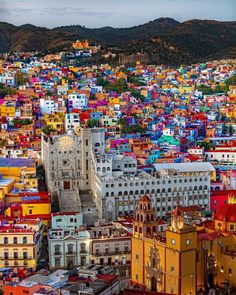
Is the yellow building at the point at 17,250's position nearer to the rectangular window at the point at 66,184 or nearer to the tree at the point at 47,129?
the rectangular window at the point at 66,184

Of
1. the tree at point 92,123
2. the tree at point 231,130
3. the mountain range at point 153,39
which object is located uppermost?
the mountain range at point 153,39

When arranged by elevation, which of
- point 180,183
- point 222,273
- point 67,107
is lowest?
point 222,273

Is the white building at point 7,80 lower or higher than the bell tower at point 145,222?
higher

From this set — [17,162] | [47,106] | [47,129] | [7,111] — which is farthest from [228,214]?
[47,106]

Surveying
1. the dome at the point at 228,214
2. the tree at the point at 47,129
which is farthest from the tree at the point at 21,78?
the dome at the point at 228,214

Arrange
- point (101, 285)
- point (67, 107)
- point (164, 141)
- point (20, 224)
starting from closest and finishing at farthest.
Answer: point (101, 285)
point (20, 224)
point (164, 141)
point (67, 107)

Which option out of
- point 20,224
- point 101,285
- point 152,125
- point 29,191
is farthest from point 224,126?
point 101,285

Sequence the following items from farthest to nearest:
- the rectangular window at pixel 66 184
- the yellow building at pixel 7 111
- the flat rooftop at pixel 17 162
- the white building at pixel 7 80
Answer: the white building at pixel 7 80 < the yellow building at pixel 7 111 < the flat rooftop at pixel 17 162 < the rectangular window at pixel 66 184

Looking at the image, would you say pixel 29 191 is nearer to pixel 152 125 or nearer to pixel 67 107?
pixel 152 125
